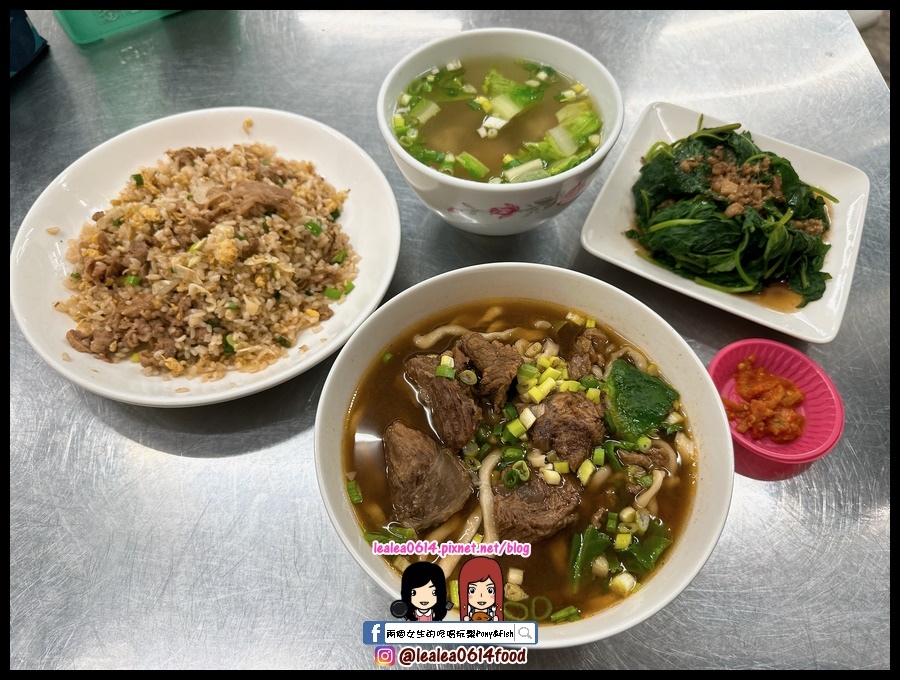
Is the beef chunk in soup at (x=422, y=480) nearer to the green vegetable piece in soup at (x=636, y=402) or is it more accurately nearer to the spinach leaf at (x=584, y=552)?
the spinach leaf at (x=584, y=552)

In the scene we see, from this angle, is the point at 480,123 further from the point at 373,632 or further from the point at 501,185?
the point at 373,632

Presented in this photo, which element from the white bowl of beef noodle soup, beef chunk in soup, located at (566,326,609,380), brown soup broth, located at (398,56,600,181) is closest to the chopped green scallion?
the white bowl of beef noodle soup

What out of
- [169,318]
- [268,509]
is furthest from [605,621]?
[169,318]

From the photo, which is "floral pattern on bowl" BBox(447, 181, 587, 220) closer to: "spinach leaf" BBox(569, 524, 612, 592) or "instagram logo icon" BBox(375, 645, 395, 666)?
"spinach leaf" BBox(569, 524, 612, 592)

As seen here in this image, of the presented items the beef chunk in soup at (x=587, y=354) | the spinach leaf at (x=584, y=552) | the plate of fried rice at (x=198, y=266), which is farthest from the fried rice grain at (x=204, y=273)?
the spinach leaf at (x=584, y=552)

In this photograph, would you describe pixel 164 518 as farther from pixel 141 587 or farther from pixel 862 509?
pixel 862 509

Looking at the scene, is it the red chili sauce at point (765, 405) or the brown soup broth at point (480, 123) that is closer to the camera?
the red chili sauce at point (765, 405)

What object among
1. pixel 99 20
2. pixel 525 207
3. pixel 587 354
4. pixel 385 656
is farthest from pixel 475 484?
pixel 99 20
